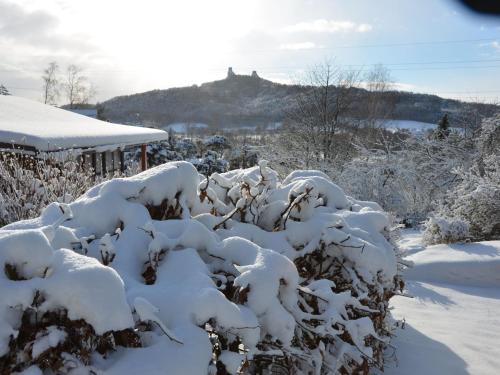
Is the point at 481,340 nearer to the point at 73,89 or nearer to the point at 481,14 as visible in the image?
the point at 481,14

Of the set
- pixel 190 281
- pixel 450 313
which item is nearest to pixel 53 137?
pixel 450 313

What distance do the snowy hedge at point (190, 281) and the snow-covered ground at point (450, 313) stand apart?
0.82 m

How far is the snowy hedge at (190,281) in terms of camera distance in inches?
51.2

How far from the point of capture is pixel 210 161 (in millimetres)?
20609


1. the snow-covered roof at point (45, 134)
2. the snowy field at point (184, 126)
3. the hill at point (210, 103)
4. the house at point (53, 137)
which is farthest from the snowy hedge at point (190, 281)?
the snowy field at point (184, 126)

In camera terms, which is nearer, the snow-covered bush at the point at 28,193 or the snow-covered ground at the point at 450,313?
the snow-covered ground at the point at 450,313

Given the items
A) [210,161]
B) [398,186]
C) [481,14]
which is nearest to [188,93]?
[210,161]

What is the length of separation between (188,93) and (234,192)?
68220 mm

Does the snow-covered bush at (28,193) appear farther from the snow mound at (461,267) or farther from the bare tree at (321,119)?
the bare tree at (321,119)

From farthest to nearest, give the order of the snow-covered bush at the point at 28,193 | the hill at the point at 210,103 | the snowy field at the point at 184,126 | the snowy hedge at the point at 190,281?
the snowy field at the point at 184,126, the hill at the point at 210,103, the snow-covered bush at the point at 28,193, the snowy hedge at the point at 190,281

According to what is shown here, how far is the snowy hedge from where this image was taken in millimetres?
1300

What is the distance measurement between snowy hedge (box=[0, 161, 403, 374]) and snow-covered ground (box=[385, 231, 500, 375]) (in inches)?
32.4

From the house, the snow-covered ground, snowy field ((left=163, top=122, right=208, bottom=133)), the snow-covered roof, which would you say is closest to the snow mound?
the snow-covered ground

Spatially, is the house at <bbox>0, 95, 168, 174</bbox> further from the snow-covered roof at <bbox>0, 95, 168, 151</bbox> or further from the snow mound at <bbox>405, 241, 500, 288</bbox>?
the snow mound at <bbox>405, 241, 500, 288</bbox>
